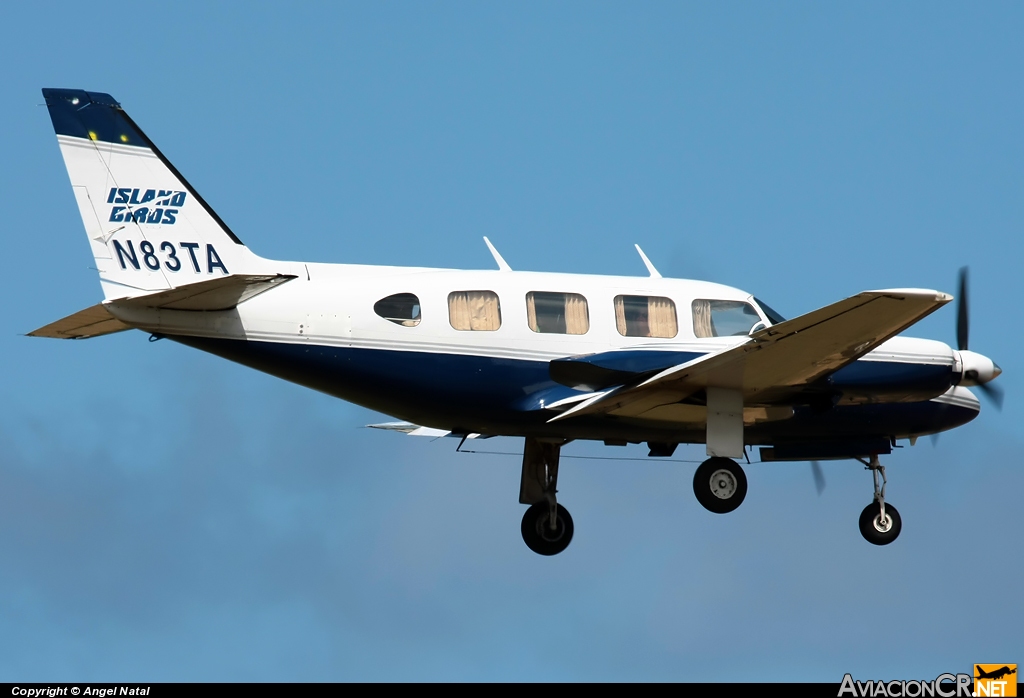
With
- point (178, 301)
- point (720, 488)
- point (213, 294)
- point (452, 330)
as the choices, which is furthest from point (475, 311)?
point (720, 488)

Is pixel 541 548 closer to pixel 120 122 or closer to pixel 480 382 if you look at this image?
pixel 480 382

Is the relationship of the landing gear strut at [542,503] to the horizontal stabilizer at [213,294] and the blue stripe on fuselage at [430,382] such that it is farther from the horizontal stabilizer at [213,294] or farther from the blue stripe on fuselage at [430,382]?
the horizontal stabilizer at [213,294]

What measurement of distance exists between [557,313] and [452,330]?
68.8 inches

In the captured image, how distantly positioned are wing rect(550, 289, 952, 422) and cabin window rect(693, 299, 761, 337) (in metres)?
1.02

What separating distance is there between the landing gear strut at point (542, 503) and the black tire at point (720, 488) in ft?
11.4

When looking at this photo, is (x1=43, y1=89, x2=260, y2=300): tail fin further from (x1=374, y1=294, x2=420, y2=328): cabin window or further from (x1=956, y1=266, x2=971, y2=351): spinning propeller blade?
(x1=956, y1=266, x2=971, y2=351): spinning propeller blade

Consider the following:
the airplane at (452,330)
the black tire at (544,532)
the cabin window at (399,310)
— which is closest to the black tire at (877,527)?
the airplane at (452,330)

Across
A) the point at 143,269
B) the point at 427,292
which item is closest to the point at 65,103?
the point at 143,269

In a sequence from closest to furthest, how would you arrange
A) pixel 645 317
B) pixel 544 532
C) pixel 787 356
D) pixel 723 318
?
pixel 787 356
pixel 645 317
pixel 723 318
pixel 544 532

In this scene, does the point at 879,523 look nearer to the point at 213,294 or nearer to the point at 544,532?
the point at 544,532

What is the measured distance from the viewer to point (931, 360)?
23.4m

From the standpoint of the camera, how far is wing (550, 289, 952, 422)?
19844mm

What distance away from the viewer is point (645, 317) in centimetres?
2280

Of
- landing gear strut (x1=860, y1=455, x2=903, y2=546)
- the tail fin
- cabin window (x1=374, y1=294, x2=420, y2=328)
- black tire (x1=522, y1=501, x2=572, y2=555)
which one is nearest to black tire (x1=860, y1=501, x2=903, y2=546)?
landing gear strut (x1=860, y1=455, x2=903, y2=546)
